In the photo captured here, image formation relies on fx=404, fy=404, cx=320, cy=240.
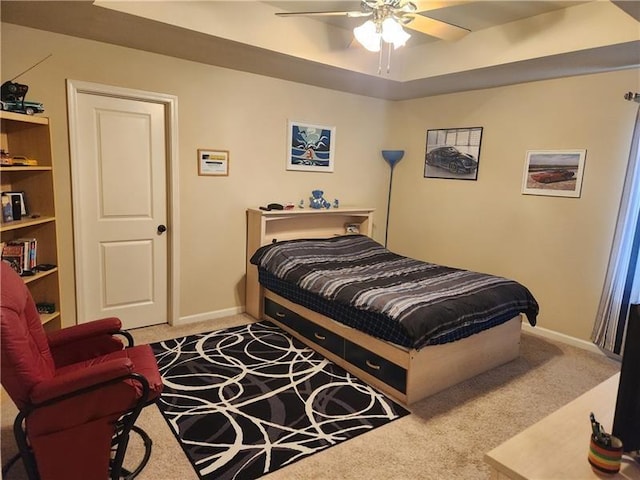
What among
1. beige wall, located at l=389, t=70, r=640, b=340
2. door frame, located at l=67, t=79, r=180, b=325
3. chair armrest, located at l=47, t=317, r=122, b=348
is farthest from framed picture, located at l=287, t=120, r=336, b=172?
chair armrest, located at l=47, t=317, r=122, b=348

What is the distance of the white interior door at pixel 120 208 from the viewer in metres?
3.26

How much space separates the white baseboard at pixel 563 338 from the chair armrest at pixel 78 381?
3649 millimetres

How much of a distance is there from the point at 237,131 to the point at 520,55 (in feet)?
8.29

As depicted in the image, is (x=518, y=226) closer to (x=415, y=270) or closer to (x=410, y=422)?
(x=415, y=270)

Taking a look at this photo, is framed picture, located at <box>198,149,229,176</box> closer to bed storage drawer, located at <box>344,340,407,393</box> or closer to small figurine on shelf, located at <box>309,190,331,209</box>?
small figurine on shelf, located at <box>309,190,331,209</box>

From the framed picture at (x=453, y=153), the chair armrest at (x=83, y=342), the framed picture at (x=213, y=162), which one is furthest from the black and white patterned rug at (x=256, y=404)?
the framed picture at (x=453, y=153)

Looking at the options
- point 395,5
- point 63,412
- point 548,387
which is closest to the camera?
point 63,412

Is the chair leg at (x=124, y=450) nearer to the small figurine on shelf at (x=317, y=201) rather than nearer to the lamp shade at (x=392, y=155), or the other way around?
the small figurine on shelf at (x=317, y=201)

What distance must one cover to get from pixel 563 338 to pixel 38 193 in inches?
176

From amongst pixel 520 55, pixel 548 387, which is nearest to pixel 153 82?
pixel 520 55

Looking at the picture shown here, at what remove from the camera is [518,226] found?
4.00m

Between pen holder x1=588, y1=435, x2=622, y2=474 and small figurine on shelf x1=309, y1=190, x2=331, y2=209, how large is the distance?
347 cm

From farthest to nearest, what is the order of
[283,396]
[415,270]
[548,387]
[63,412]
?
[415,270]
[548,387]
[283,396]
[63,412]

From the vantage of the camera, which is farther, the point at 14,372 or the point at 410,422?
the point at 410,422
